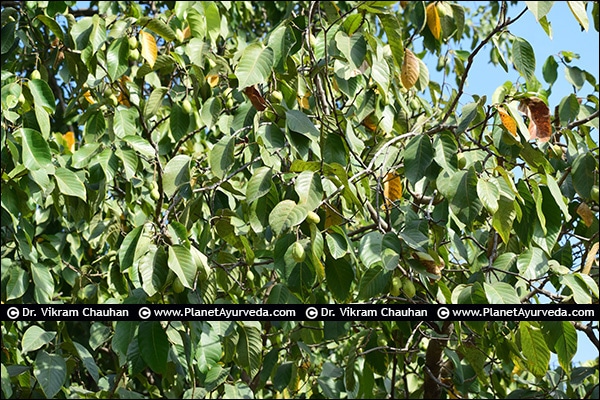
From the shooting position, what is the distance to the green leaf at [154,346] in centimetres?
173

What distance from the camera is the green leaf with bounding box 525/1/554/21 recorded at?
1.25 meters

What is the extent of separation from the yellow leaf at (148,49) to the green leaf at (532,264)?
1066mm

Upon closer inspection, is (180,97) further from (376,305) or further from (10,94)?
(376,305)

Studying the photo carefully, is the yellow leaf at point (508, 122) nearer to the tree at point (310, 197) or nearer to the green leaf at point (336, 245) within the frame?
the tree at point (310, 197)

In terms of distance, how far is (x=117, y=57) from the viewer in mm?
2148

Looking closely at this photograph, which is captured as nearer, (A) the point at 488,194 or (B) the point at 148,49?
(A) the point at 488,194

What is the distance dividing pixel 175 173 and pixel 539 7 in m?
0.86

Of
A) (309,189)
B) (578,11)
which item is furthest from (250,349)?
(578,11)

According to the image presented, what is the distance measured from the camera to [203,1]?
9.80 feet

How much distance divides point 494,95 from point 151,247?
3.31ft

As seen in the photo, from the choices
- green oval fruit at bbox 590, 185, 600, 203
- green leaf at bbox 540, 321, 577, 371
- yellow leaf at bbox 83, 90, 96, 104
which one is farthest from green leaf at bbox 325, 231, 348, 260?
yellow leaf at bbox 83, 90, 96, 104

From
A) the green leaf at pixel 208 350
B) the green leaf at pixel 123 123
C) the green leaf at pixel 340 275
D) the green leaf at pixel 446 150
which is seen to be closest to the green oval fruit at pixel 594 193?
the green leaf at pixel 446 150

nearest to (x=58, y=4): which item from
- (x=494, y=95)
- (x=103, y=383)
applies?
(x=103, y=383)

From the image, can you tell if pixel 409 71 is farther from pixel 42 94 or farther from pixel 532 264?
pixel 42 94
